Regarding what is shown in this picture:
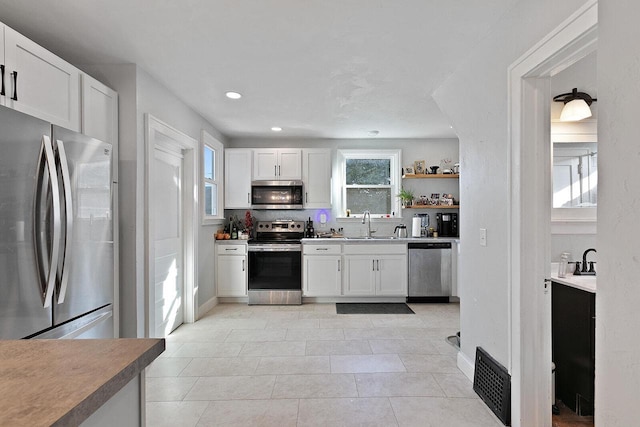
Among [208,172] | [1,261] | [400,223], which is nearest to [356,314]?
[400,223]

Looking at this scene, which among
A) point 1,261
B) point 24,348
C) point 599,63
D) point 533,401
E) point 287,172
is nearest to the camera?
point 24,348

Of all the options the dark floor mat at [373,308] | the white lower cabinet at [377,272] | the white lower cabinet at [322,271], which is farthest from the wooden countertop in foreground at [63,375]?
the white lower cabinet at [377,272]

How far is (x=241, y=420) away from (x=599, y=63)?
243 centimetres

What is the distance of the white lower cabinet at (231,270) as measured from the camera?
15.4 feet

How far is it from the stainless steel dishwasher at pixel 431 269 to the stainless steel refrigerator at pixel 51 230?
3.72 m

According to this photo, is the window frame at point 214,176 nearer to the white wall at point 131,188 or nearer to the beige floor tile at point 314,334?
the white wall at point 131,188

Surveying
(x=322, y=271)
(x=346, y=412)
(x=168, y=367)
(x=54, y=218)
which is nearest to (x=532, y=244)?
(x=346, y=412)

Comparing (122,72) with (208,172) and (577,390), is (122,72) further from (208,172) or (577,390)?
(577,390)

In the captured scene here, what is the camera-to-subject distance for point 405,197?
17.0 feet

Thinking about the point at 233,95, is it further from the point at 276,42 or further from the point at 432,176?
the point at 432,176

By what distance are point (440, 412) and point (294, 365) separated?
116 cm

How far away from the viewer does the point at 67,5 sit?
1.93 m

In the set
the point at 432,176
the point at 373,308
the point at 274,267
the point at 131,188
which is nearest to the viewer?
the point at 131,188

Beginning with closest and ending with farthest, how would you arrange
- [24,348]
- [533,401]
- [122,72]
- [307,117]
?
[24,348] → [533,401] → [122,72] → [307,117]
